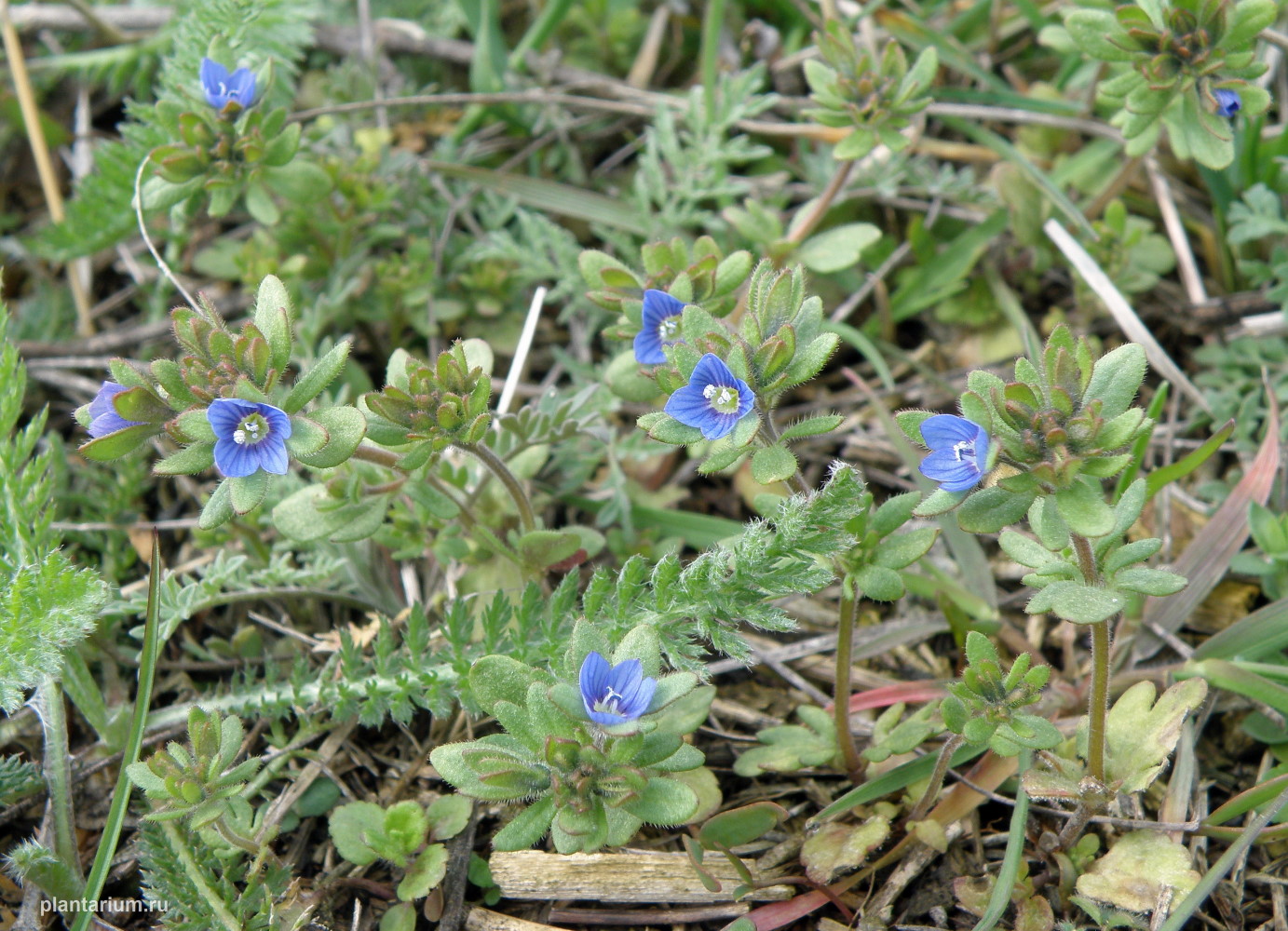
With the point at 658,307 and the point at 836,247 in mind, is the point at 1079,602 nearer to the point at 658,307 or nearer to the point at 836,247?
the point at 658,307

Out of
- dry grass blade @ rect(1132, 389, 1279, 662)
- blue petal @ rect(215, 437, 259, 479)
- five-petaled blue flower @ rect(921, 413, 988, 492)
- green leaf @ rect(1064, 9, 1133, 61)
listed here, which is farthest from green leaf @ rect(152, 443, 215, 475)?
green leaf @ rect(1064, 9, 1133, 61)

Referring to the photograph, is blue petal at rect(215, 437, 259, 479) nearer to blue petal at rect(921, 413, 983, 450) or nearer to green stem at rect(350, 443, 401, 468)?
green stem at rect(350, 443, 401, 468)

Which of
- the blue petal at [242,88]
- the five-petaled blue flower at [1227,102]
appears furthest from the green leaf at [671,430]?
the five-petaled blue flower at [1227,102]

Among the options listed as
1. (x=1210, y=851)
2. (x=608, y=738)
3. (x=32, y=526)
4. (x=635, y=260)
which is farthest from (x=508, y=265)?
(x=1210, y=851)

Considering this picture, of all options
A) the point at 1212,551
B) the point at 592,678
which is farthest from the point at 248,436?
the point at 1212,551

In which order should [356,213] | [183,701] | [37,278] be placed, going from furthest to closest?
1. [37,278]
2. [356,213]
3. [183,701]

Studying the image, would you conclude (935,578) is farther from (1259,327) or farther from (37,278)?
(37,278)
